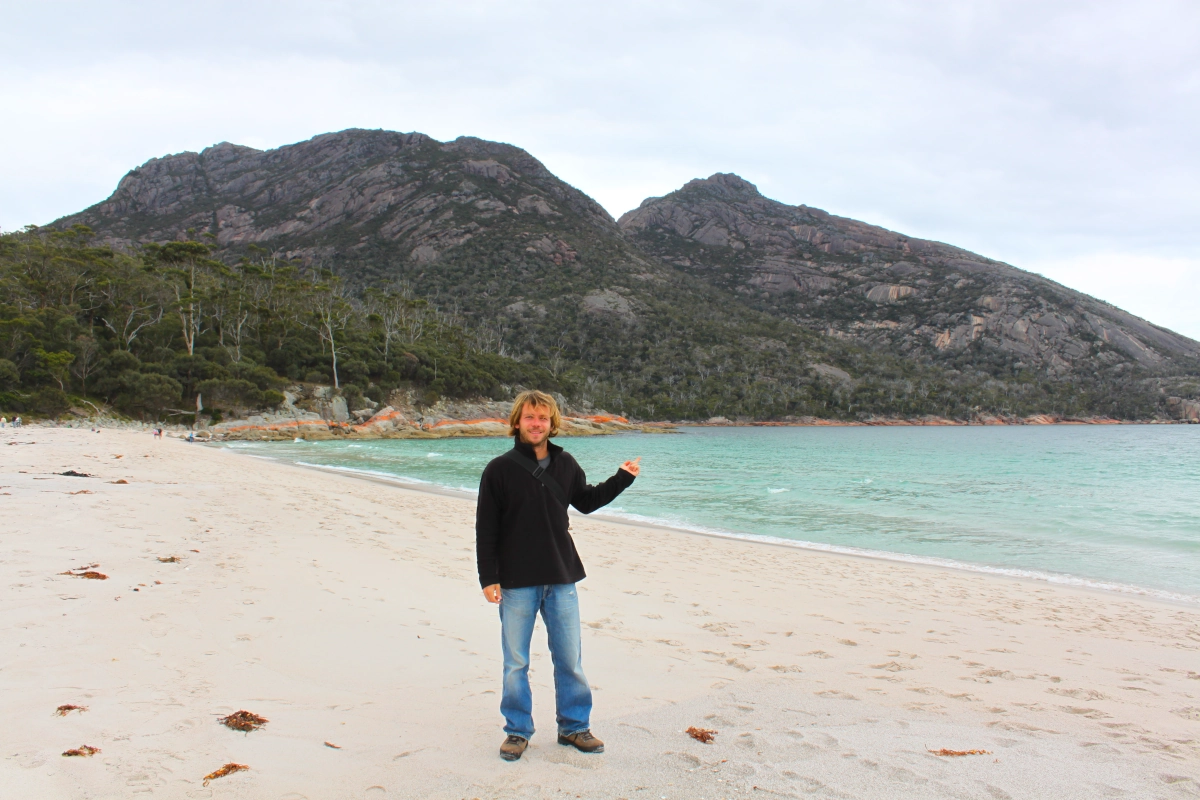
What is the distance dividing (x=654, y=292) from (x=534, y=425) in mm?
119529

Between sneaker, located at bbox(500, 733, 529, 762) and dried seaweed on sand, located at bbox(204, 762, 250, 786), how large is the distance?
1045 mm

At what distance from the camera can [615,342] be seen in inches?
4195

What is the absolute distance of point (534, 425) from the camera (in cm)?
310

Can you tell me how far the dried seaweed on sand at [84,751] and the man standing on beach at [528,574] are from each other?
1630 millimetres

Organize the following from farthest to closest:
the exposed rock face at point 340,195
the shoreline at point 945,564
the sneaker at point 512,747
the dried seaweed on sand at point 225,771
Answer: the exposed rock face at point 340,195
the shoreline at point 945,564
the sneaker at point 512,747
the dried seaweed on sand at point 225,771

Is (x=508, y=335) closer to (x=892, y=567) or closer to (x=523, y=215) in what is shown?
(x=523, y=215)

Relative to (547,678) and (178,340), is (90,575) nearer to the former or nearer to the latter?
(547,678)

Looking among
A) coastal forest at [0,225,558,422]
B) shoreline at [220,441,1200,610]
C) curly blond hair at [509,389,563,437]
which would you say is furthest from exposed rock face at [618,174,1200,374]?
curly blond hair at [509,389,563,437]

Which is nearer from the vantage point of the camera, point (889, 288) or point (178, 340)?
point (178, 340)

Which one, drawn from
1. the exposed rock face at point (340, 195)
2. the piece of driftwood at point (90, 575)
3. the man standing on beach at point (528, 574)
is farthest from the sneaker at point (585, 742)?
the exposed rock face at point (340, 195)

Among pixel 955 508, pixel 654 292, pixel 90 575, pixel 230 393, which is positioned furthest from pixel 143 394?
pixel 654 292

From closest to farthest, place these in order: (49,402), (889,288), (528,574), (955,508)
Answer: (528,574), (955,508), (49,402), (889,288)

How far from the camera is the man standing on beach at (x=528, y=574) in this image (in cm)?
296

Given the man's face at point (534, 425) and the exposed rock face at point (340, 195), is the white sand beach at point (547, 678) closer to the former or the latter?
the man's face at point (534, 425)
